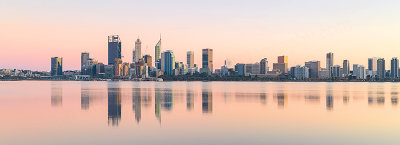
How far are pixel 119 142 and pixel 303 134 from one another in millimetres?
12534

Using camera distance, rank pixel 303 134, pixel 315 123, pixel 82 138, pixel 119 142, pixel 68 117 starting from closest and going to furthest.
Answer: pixel 119 142 → pixel 82 138 → pixel 303 134 → pixel 315 123 → pixel 68 117

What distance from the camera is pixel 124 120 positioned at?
32.5 metres

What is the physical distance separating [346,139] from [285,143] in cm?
466

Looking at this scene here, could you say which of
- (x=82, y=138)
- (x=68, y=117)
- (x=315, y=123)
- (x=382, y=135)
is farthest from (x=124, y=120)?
(x=382, y=135)

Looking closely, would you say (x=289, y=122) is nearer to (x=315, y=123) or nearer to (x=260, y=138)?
(x=315, y=123)

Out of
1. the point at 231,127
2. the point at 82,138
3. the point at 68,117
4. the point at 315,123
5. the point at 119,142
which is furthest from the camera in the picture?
the point at 68,117

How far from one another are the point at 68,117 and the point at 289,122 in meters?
20.5

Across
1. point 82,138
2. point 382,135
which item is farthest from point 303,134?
point 82,138

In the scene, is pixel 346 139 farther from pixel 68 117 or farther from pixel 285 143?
pixel 68 117

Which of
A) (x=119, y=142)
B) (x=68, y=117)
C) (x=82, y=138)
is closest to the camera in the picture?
(x=119, y=142)

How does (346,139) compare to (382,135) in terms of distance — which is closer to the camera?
(346,139)

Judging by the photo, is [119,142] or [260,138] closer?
[119,142]

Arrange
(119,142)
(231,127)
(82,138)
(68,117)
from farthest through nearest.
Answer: (68,117), (231,127), (82,138), (119,142)

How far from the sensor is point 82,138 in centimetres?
2322
